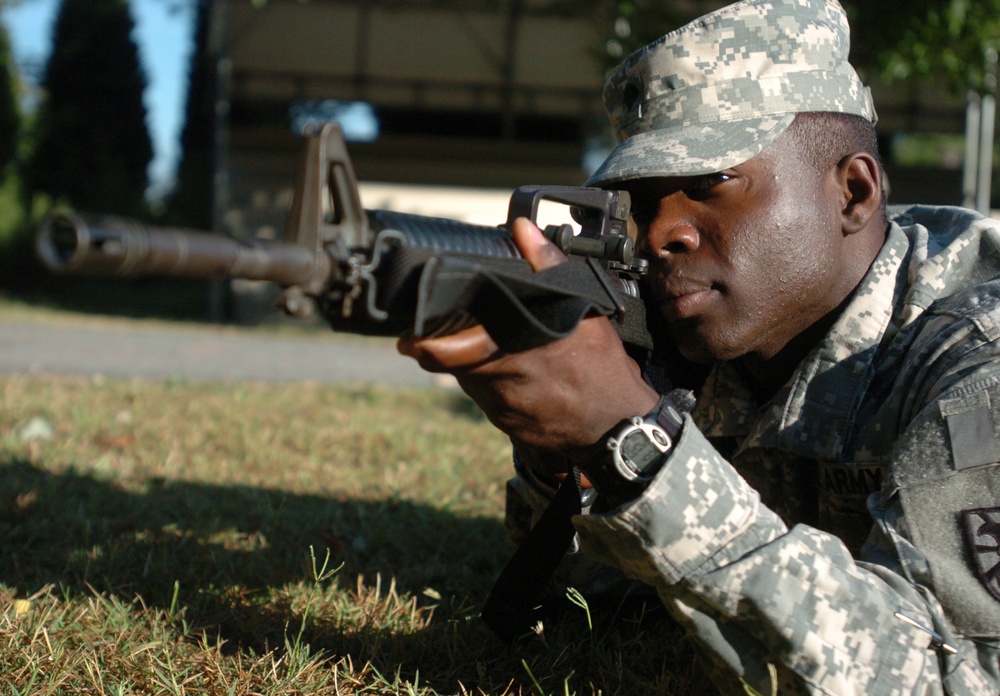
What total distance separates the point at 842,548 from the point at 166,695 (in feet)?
4.55

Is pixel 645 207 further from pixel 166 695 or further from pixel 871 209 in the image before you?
pixel 166 695

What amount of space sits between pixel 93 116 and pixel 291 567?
59.3 ft

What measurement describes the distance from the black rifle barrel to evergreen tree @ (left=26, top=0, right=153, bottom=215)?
1698 centimetres

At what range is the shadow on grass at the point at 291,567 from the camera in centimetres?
232

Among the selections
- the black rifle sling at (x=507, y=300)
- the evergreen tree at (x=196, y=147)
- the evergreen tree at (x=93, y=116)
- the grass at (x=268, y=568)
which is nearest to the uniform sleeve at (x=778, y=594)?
the black rifle sling at (x=507, y=300)

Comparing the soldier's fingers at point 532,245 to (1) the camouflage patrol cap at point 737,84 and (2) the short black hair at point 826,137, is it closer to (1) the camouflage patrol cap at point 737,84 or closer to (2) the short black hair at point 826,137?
(1) the camouflage patrol cap at point 737,84

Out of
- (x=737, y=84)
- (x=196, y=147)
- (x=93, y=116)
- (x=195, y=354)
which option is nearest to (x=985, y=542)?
(x=737, y=84)

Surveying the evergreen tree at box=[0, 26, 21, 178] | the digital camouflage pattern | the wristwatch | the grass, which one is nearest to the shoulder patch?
the digital camouflage pattern

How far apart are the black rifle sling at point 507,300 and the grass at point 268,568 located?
79 centimetres

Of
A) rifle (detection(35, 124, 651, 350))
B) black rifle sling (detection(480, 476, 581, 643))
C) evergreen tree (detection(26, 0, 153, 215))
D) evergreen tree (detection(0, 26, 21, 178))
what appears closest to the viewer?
rifle (detection(35, 124, 651, 350))

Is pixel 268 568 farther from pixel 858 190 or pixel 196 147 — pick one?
pixel 196 147

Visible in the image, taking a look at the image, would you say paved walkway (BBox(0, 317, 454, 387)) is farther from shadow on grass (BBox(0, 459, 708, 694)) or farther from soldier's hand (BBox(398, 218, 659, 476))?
soldier's hand (BBox(398, 218, 659, 476))

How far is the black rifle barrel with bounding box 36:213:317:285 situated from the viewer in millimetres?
1347

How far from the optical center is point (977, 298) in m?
1.90
